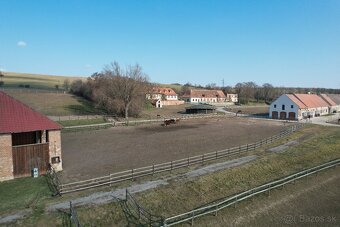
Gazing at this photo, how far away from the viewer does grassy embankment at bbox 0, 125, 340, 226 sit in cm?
1460

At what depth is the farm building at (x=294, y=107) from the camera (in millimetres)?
58344

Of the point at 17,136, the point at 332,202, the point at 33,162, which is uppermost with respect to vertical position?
the point at 17,136

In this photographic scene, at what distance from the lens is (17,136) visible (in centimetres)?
2189

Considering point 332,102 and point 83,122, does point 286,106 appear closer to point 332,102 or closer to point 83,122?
point 332,102

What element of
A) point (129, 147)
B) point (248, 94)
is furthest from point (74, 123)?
point (248, 94)

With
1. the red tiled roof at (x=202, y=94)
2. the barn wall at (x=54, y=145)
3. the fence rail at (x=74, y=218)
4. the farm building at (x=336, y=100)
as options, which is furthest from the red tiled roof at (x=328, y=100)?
the fence rail at (x=74, y=218)

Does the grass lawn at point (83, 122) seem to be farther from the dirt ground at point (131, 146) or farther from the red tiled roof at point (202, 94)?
the red tiled roof at point (202, 94)

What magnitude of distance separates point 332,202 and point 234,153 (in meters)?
10.5

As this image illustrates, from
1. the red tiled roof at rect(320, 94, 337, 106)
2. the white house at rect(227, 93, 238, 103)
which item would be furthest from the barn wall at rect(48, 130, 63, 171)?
the white house at rect(227, 93, 238, 103)

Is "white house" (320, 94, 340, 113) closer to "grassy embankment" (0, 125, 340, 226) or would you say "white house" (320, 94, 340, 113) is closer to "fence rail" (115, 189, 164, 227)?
"grassy embankment" (0, 125, 340, 226)

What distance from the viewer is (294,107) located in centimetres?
5828

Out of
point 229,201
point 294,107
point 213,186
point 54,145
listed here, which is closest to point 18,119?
point 54,145

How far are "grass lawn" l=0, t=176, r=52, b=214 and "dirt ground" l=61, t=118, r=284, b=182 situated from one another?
75.1 inches

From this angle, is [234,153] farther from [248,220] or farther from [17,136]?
[17,136]
